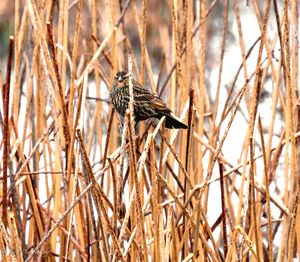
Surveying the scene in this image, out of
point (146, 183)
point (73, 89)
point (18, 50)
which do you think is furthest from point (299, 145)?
point (18, 50)

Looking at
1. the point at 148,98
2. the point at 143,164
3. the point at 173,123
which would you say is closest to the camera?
the point at 143,164

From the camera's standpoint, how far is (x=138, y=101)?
303 centimetres

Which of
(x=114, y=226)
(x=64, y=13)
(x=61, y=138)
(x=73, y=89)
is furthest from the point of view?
(x=61, y=138)

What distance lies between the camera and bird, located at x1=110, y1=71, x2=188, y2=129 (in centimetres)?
294

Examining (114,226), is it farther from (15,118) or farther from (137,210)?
(15,118)

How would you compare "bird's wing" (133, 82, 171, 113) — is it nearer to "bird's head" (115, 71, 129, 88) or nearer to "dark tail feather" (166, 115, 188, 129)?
"bird's head" (115, 71, 129, 88)

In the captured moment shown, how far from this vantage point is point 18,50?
9.38ft

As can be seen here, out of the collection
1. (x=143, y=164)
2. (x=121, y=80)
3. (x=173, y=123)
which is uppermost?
(x=121, y=80)

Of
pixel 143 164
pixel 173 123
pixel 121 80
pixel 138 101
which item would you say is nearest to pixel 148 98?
pixel 138 101

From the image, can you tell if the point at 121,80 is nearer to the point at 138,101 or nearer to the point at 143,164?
the point at 138,101

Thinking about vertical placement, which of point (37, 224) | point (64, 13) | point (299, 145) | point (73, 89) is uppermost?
point (64, 13)

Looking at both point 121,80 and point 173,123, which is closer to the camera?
point 173,123

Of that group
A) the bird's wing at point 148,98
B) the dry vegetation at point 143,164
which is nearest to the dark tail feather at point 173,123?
the dry vegetation at point 143,164

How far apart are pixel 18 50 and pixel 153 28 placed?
3.87m
